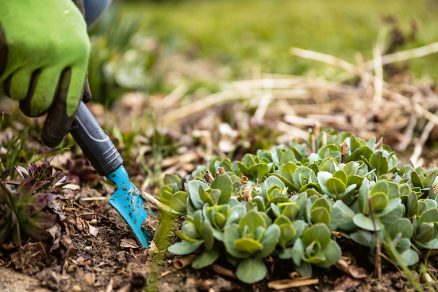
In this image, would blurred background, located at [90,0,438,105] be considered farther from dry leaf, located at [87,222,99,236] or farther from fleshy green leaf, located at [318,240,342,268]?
fleshy green leaf, located at [318,240,342,268]

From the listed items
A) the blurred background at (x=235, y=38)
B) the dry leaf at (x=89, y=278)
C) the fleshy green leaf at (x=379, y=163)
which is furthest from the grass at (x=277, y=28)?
the dry leaf at (x=89, y=278)

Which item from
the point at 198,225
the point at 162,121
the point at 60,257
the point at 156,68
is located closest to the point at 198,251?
the point at 198,225

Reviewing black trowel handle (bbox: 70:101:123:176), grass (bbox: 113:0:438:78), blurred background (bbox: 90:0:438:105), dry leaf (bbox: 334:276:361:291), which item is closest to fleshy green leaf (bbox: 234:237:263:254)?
dry leaf (bbox: 334:276:361:291)

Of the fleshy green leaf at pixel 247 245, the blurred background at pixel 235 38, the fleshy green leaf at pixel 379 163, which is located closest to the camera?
the fleshy green leaf at pixel 247 245

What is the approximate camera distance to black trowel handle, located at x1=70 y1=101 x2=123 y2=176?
1.51 m

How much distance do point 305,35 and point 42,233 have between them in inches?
130

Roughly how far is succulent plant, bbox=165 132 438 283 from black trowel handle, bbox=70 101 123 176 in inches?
7.6

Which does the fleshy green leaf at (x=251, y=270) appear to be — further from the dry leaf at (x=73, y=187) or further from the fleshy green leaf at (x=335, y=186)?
the dry leaf at (x=73, y=187)

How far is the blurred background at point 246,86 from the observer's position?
2.35 m

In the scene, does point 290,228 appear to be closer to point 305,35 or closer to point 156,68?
point 156,68

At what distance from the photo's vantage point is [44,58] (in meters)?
1.39

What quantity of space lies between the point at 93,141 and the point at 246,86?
5.69 feet

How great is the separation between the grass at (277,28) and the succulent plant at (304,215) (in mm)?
1892

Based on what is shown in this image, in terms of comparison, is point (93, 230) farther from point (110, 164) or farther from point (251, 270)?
point (251, 270)
